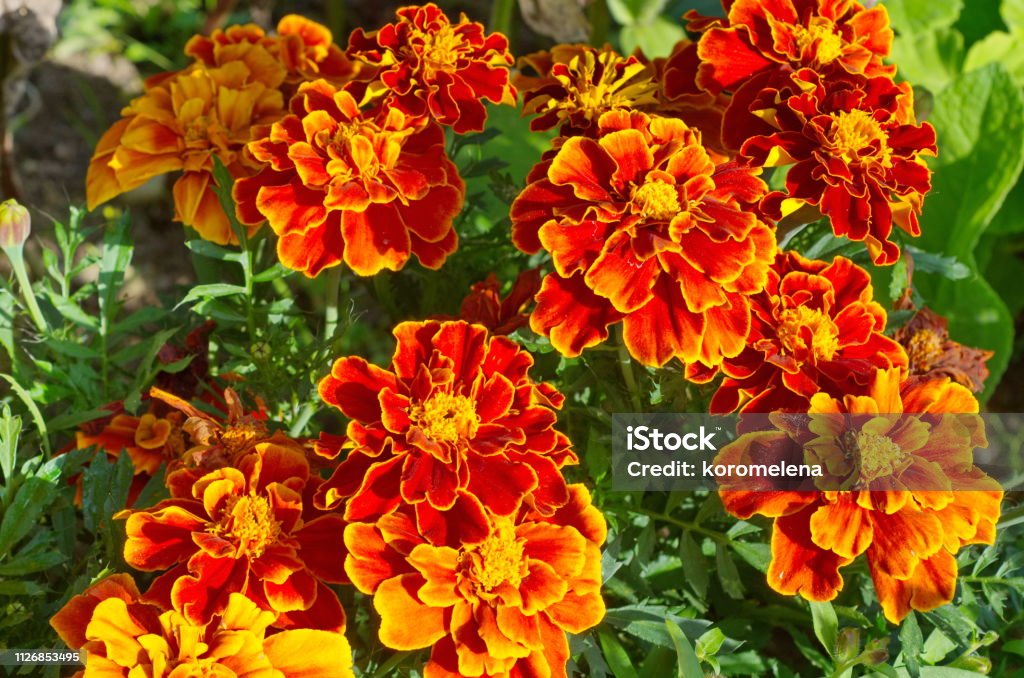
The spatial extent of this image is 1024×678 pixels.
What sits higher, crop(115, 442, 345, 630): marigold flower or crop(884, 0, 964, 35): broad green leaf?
crop(884, 0, 964, 35): broad green leaf

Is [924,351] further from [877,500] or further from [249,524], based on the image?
[249,524]

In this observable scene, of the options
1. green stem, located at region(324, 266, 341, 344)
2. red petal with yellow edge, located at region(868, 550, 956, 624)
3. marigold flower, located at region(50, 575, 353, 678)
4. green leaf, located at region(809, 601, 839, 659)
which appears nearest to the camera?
marigold flower, located at region(50, 575, 353, 678)

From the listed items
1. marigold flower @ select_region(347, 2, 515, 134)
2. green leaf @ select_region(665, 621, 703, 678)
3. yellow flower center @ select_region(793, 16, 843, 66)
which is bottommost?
green leaf @ select_region(665, 621, 703, 678)

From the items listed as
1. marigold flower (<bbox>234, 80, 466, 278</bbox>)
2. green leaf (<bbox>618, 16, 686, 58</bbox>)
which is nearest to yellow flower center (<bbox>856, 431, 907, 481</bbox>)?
marigold flower (<bbox>234, 80, 466, 278</bbox>)

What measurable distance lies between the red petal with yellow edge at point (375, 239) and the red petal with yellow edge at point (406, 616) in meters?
0.30

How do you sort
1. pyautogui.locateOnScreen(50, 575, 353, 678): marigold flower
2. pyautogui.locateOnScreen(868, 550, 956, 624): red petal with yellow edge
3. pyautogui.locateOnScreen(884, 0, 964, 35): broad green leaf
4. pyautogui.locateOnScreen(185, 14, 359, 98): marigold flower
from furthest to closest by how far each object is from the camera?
pyautogui.locateOnScreen(884, 0, 964, 35): broad green leaf < pyautogui.locateOnScreen(185, 14, 359, 98): marigold flower < pyautogui.locateOnScreen(868, 550, 956, 624): red petal with yellow edge < pyautogui.locateOnScreen(50, 575, 353, 678): marigold flower

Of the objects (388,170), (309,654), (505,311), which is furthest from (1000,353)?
(309,654)

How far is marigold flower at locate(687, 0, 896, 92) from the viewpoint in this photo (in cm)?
111

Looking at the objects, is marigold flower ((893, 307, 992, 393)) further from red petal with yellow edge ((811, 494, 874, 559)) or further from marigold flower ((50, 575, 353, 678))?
marigold flower ((50, 575, 353, 678))

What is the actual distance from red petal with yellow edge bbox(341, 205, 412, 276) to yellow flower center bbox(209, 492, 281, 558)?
242mm

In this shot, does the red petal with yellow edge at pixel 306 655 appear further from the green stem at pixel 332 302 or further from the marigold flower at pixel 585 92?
the marigold flower at pixel 585 92

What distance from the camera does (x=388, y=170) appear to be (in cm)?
107

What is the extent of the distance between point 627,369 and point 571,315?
0.17 m

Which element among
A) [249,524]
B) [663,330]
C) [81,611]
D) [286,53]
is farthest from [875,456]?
[286,53]
